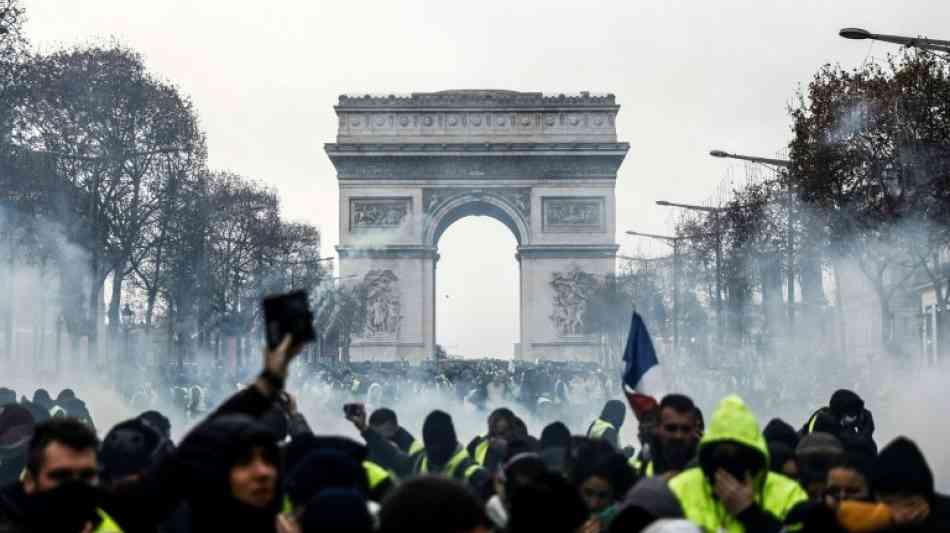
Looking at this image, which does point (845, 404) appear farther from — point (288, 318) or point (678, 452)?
point (288, 318)

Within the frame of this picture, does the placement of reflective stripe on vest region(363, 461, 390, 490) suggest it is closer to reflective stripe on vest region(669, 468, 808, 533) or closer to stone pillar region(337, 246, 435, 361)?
reflective stripe on vest region(669, 468, 808, 533)

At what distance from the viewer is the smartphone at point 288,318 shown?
6.39 meters

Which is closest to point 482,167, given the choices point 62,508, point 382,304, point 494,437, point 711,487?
point 382,304

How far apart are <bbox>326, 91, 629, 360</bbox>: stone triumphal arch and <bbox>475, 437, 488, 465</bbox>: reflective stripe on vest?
76.9m

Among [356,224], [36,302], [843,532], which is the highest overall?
[356,224]

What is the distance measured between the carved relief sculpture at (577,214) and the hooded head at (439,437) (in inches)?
3130

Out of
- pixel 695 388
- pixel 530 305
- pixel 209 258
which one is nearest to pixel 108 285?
pixel 530 305

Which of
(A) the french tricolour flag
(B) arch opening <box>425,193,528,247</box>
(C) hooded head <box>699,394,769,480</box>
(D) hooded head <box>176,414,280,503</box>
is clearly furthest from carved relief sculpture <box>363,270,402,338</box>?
(D) hooded head <box>176,414,280,503</box>

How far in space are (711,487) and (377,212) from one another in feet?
277

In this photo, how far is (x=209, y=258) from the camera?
68.7m

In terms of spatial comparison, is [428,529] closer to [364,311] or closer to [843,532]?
[843,532]

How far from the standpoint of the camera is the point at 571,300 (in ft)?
299

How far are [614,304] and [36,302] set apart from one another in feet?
96.2

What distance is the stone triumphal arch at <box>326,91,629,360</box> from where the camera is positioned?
301ft
